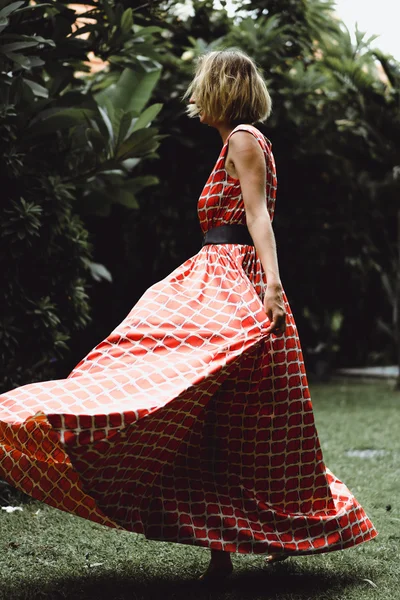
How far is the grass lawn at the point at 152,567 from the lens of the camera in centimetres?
293

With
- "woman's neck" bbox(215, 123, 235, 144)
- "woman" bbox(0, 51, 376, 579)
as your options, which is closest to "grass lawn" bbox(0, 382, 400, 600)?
"woman" bbox(0, 51, 376, 579)

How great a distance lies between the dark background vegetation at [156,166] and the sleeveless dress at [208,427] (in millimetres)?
1734

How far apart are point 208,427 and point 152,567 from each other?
71 centimetres

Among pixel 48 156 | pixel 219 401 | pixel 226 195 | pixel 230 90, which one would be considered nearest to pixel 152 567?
pixel 219 401

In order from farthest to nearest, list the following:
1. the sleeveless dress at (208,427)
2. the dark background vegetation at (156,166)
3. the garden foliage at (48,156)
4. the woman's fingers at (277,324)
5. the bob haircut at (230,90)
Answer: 1. the dark background vegetation at (156,166)
2. the garden foliage at (48,156)
3. the bob haircut at (230,90)
4. the woman's fingers at (277,324)
5. the sleeveless dress at (208,427)

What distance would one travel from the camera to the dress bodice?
10.0 ft

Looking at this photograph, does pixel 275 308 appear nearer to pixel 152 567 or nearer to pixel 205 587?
pixel 205 587

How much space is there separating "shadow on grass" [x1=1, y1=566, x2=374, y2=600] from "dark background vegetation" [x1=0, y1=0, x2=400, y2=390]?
5.92 ft

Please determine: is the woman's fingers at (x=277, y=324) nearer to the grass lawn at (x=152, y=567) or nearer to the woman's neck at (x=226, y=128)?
the woman's neck at (x=226, y=128)

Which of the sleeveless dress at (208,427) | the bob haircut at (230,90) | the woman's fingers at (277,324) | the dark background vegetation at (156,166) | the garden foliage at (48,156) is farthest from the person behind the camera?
the dark background vegetation at (156,166)

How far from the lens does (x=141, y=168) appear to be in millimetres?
9484

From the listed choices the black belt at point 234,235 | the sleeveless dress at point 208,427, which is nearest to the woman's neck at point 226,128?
the sleeveless dress at point 208,427

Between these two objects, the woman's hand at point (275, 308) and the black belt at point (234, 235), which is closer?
the woman's hand at point (275, 308)

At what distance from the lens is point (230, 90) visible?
303cm
